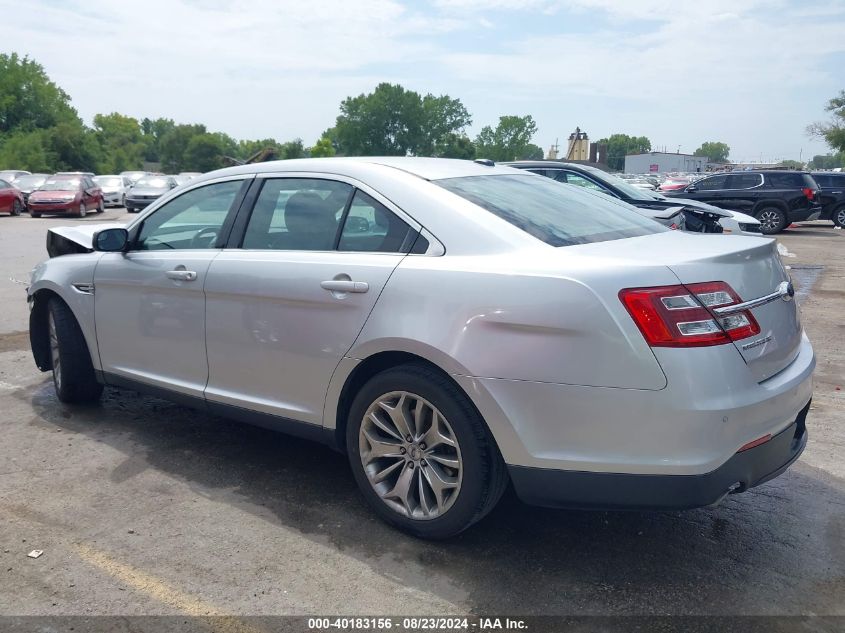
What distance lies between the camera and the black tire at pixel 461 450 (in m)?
3.10

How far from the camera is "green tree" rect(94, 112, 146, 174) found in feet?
243

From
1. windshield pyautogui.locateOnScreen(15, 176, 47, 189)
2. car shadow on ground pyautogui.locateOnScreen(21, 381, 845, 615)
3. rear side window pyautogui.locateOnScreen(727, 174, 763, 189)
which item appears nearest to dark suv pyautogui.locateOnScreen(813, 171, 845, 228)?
rear side window pyautogui.locateOnScreen(727, 174, 763, 189)

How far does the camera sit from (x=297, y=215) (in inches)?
155

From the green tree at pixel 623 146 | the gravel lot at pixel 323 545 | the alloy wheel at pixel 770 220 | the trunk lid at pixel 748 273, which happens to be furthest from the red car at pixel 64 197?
the green tree at pixel 623 146

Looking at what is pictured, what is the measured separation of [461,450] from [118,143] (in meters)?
120

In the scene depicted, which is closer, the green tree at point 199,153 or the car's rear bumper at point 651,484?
the car's rear bumper at point 651,484

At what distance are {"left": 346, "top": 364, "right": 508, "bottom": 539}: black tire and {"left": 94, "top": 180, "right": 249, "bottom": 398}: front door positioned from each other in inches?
53.3

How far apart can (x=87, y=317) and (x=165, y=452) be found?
1.06 metres

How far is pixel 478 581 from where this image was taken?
3.06 meters

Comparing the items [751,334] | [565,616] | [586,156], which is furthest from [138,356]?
[586,156]

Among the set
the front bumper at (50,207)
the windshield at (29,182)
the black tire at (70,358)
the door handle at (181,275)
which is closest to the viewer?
the door handle at (181,275)

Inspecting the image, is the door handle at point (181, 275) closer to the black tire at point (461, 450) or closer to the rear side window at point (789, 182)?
the black tire at point (461, 450)

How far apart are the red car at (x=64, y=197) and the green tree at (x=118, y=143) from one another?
4308cm

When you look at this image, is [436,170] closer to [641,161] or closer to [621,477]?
[621,477]
